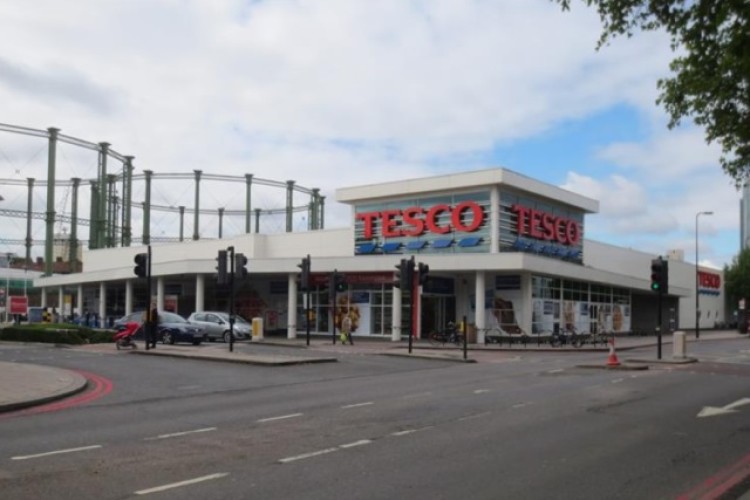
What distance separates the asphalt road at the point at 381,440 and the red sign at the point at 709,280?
2445 inches

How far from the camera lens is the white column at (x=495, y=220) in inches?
1569

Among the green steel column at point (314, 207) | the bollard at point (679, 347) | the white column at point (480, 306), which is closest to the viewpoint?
the bollard at point (679, 347)

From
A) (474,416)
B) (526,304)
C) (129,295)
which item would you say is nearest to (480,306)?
(526,304)

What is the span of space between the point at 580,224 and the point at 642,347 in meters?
12.3

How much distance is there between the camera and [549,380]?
1900cm

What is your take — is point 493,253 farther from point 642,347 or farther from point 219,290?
point 219,290

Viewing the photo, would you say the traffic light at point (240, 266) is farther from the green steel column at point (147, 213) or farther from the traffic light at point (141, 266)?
the green steel column at point (147, 213)

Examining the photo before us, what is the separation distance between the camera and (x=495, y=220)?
39875 mm

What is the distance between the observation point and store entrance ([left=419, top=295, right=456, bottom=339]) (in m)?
42.8

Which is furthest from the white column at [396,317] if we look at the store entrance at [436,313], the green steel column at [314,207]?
the green steel column at [314,207]

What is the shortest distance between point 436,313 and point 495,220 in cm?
713

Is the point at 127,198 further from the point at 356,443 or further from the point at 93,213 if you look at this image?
the point at 356,443

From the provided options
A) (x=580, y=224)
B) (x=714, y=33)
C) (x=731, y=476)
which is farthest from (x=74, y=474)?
(x=580, y=224)

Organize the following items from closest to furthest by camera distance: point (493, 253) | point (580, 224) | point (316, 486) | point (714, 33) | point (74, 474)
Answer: point (316, 486) → point (74, 474) → point (714, 33) → point (493, 253) → point (580, 224)
